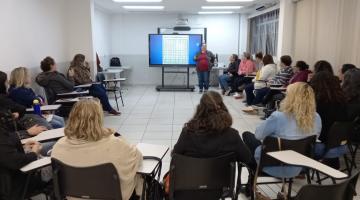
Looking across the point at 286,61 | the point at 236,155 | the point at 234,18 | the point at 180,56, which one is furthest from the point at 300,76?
the point at 234,18

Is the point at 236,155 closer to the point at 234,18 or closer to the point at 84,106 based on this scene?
the point at 84,106

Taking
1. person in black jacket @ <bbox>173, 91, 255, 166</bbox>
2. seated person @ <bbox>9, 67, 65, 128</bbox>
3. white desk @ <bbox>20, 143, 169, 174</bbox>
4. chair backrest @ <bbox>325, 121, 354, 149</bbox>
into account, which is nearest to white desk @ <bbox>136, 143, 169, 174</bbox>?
white desk @ <bbox>20, 143, 169, 174</bbox>

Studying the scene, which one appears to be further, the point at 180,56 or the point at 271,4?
the point at 180,56

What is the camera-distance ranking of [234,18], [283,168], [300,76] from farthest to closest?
[234,18], [300,76], [283,168]

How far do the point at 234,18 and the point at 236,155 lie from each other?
991 centimetres

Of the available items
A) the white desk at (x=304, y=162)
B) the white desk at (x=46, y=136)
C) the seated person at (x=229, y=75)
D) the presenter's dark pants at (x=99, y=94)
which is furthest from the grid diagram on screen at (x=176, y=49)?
the white desk at (x=304, y=162)

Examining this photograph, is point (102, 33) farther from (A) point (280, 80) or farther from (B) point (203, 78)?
(A) point (280, 80)

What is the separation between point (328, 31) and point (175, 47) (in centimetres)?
530

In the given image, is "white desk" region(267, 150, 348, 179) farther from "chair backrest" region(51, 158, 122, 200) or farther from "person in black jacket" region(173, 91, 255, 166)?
"chair backrest" region(51, 158, 122, 200)

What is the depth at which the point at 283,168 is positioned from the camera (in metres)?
2.58

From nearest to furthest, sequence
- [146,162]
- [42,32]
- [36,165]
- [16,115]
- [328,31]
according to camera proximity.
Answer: [36,165], [146,162], [16,115], [42,32], [328,31]

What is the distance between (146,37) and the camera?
11.5 metres

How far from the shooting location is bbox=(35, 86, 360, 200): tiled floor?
4.91 meters

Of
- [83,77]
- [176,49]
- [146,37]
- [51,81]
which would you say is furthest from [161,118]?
[146,37]
